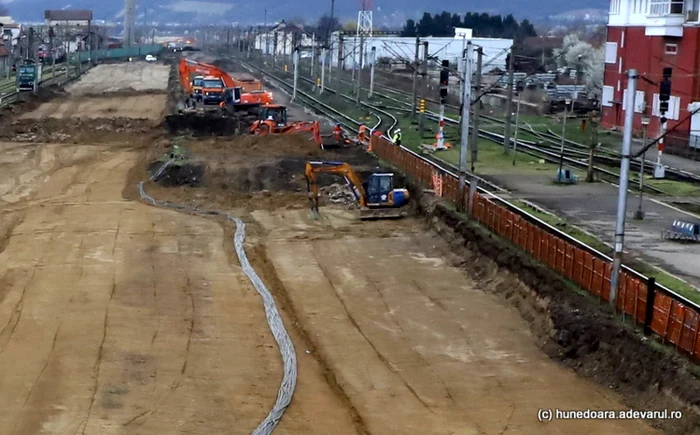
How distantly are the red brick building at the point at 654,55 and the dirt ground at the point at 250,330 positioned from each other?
19.9 m

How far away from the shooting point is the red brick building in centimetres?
4744

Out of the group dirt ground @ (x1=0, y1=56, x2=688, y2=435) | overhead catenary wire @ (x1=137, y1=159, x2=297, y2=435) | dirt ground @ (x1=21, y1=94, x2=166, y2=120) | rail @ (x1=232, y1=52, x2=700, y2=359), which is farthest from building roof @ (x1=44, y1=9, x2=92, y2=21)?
rail @ (x1=232, y1=52, x2=700, y2=359)

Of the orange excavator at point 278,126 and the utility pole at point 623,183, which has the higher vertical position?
the utility pole at point 623,183

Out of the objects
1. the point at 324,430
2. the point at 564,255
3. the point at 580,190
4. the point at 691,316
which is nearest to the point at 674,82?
the point at 580,190

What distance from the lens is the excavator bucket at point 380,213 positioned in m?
33.0

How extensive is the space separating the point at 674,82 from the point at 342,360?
1357 inches

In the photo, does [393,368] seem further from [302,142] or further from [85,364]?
[302,142]

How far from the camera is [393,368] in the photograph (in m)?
18.3

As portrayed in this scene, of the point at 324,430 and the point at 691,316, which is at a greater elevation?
the point at 691,316

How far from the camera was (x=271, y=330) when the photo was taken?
66.8 feet

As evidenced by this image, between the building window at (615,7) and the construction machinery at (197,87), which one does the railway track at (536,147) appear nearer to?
the construction machinery at (197,87)

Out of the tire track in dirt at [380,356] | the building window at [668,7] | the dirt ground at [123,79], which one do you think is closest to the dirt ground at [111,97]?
the dirt ground at [123,79]

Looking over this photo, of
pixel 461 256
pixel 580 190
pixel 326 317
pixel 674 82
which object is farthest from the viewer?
pixel 674 82

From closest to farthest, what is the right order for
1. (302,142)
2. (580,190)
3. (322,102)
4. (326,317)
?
(326,317)
(580,190)
(302,142)
(322,102)
